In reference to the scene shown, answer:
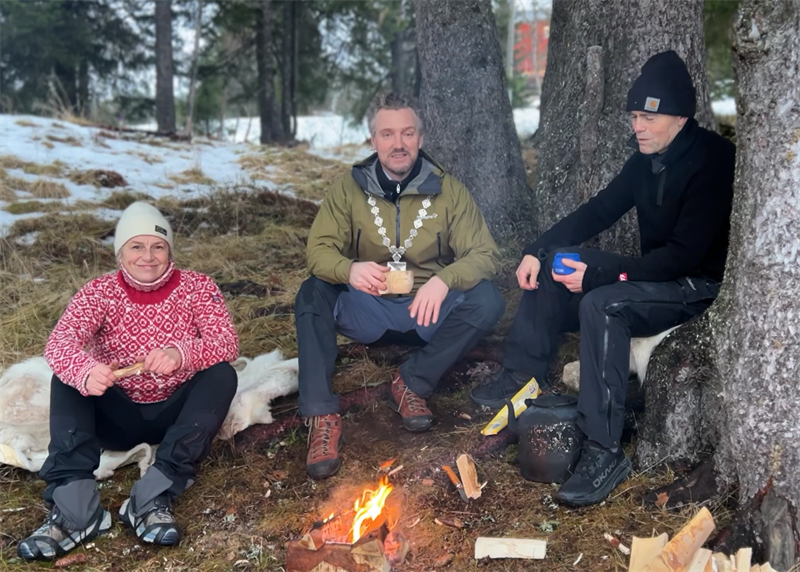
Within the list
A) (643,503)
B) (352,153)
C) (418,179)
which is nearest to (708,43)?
(352,153)

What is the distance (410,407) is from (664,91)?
1932 millimetres

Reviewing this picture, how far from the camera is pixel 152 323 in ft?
11.3

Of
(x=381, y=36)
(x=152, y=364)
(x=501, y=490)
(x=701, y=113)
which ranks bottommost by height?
(x=501, y=490)

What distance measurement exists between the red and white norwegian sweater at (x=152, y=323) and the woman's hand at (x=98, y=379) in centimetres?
25

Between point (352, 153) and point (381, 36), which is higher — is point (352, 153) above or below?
below

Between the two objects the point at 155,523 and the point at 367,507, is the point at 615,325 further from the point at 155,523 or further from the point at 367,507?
the point at 155,523

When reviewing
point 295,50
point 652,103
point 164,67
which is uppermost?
point 295,50

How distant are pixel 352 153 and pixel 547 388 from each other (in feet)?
32.7

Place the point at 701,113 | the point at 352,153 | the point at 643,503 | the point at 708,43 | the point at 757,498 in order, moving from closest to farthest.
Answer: the point at 757,498, the point at 643,503, the point at 701,113, the point at 708,43, the point at 352,153

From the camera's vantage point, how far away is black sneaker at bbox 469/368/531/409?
388cm

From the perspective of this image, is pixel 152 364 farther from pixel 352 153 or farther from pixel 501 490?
pixel 352 153

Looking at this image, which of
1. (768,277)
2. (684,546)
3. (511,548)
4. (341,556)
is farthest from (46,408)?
Answer: (768,277)

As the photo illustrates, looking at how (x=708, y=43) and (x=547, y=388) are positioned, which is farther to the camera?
(x=708, y=43)

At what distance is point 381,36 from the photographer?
17672mm
